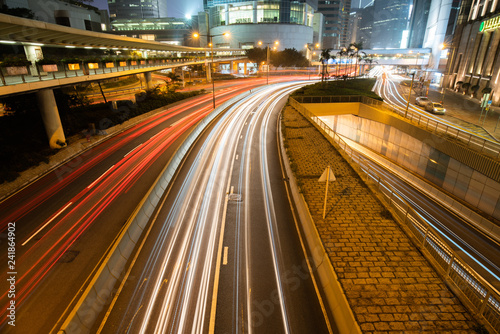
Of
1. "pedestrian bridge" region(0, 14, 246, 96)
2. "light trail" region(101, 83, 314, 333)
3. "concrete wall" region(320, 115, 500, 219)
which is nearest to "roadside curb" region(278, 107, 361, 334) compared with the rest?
"light trail" region(101, 83, 314, 333)

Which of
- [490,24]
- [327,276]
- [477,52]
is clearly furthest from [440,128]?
[477,52]

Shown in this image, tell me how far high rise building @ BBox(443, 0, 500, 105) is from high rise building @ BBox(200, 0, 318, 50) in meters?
79.0

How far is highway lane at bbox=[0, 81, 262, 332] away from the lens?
9.51m

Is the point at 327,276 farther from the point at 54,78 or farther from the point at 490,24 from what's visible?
the point at 490,24

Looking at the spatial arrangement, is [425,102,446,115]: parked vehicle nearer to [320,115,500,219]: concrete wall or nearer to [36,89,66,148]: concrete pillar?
[320,115,500,219]: concrete wall

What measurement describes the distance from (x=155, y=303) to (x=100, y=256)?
3.72 metres

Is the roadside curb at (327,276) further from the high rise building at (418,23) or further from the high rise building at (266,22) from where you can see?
the high rise building at (418,23)

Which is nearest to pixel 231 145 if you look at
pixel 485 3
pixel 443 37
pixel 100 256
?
pixel 100 256

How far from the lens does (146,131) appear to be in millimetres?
29828

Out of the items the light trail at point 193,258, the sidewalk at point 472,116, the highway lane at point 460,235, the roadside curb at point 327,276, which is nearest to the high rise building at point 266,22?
the sidewalk at point 472,116

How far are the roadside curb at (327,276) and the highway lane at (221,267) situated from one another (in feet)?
1.61

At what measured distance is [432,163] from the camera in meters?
25.2

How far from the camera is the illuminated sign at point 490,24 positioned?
4072 cm

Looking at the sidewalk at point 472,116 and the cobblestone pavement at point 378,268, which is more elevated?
the sidewalk at point 472,116
